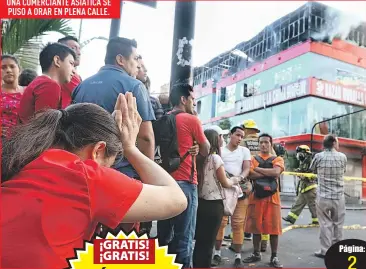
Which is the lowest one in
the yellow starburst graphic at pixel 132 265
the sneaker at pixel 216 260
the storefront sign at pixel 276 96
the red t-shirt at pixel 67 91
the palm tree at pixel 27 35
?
the sneaker at pixel 216 260

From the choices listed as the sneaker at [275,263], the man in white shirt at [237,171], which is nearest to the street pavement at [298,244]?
the sneaker at [275,263]

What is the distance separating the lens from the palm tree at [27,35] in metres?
1.59

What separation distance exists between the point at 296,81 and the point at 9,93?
1.29 meters

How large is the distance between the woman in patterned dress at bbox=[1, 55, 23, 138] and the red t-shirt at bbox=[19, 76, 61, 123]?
0.09 metres

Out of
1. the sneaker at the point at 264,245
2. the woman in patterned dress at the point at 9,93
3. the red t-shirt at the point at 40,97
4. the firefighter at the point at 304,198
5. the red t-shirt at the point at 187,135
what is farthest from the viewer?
the firefighter at the point at 304,198

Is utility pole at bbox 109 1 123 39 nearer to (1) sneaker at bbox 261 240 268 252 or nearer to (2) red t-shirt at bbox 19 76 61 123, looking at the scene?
(2) red t-shirt at bbox 19 76 61 123

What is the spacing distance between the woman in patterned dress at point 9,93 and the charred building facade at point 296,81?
77 cm

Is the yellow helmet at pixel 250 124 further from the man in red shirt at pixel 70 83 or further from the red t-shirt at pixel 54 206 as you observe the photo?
the red t-shirt at pixel 54 206

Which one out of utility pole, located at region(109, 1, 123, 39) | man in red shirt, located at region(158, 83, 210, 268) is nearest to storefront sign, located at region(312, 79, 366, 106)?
man in red shirt, located at region(158, 83, 210, 268)

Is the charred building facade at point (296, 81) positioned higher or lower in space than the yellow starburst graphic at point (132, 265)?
higher

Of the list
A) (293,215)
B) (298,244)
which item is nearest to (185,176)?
(298,244)

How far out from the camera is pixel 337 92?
170 cm

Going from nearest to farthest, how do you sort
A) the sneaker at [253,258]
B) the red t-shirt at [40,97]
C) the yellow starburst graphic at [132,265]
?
the yellow starburst graphic at [132,265]
the red t-shirt at [40,97]
the sneaker at [253,258]

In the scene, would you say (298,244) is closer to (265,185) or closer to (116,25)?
(265,185)
